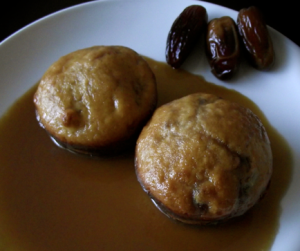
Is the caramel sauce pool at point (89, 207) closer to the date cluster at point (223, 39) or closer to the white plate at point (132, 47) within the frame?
the white plate at point (132, 47)

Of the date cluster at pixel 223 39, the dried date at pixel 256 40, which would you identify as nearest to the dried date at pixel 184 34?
the date cluster at pixel 223 39

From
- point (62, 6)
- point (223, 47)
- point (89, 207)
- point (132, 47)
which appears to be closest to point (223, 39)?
point (223, 47)

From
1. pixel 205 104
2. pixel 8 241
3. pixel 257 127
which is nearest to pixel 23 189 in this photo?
pixel 8 241

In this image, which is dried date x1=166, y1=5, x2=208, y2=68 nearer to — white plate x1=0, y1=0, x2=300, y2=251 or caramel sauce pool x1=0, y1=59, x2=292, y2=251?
white plate x1=0, y1=0, x2=300, y2=251

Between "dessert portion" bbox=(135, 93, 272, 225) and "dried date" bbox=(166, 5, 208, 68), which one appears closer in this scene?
"dessert portion" bbox=(135, 93, 272, 225)

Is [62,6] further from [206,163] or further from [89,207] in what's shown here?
[206,163]

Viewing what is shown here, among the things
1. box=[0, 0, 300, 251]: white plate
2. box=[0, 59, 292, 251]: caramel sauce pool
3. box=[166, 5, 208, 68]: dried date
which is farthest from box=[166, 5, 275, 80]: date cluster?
box=[0, 59, 292, 251]: caramel sauce pool

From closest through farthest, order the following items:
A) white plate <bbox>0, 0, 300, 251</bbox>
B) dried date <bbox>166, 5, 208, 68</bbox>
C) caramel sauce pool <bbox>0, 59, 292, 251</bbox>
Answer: caramel sauce pool <bbox>0, 59, 292, 251</bbox>, white plate <bbox>0, 0, 300, 251</bbox>, dried date <bbox>166, 5, 208, 68</bbox>
